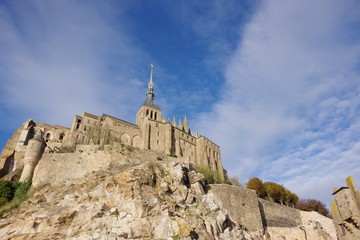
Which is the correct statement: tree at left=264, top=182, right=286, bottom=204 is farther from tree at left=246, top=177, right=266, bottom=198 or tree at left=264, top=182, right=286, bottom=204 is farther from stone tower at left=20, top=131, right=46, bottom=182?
stone tower at left=20, top=131, right=46, bottom=182

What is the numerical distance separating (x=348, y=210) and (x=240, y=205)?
10133 millimetres

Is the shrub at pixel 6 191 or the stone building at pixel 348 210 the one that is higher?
the shrub at pixel 6 191

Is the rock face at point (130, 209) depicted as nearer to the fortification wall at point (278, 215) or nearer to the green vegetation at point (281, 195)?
the fortification wall at point (278, 215)

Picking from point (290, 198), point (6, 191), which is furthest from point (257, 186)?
point (6, 191)

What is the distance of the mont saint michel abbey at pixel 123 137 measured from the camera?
40.4 meters

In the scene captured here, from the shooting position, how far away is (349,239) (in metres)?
20.1

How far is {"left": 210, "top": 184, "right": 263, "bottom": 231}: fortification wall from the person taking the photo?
2688cm

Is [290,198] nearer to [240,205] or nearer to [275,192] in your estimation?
[275,192]

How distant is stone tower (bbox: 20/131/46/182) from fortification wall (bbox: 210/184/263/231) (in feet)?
59.7

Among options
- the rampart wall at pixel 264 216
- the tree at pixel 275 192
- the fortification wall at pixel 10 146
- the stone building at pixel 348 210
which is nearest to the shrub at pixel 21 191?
the fortification wall at pixel 10 146

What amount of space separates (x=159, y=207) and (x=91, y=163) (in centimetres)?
1068

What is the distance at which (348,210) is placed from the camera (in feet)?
64.4

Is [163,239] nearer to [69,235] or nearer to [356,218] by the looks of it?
[69,235]

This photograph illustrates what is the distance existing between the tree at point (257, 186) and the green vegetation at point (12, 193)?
29.5m
